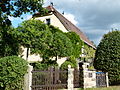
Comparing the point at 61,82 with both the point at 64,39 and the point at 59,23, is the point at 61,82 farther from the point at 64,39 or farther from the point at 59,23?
the point at 59,23

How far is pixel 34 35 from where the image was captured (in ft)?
64.4

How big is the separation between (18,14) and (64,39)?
764cm

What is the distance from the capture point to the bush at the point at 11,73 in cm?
919

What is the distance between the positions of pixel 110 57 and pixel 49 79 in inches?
238

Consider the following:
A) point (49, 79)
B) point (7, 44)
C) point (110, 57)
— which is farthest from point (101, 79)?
point (7, 44)

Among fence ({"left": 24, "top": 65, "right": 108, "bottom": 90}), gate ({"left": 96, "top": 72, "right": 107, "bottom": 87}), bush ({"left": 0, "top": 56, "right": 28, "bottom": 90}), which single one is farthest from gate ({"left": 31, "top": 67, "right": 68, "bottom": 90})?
gate ({"left": 96, "top": 72, "right": 107, "bottom": 87})

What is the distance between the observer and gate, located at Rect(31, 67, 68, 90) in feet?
33.8

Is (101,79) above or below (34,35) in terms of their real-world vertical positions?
below

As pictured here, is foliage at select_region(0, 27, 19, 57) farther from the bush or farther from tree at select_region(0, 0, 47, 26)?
the bush

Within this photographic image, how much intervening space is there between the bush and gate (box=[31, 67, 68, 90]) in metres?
0.90

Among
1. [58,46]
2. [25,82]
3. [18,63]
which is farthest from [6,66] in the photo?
[58,46]

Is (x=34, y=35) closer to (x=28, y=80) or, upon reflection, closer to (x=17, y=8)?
(x=17, y=8)

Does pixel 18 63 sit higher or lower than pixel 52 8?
lower

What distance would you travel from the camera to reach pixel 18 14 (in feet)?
44.0
